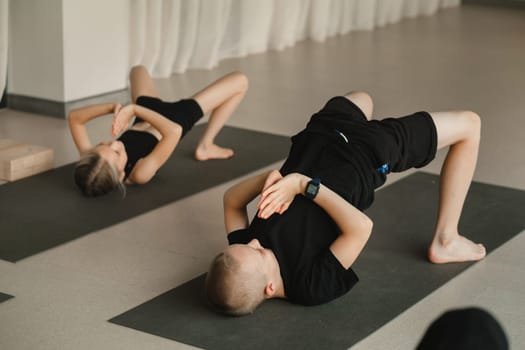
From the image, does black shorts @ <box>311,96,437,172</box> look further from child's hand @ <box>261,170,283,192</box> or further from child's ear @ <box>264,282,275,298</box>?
child's ear @ <box>264,282,275,298</box>

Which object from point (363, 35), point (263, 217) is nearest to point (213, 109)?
point (263, 217)

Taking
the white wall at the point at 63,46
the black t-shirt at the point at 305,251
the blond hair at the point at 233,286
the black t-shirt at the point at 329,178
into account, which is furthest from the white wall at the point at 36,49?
the blond hair at the point at 233,286

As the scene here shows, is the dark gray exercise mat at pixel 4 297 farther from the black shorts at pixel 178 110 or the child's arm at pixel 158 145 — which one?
the black shorts at pixel 178 110

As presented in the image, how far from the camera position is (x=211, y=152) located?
13.7ft

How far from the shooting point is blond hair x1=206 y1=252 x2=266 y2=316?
8.19 feet

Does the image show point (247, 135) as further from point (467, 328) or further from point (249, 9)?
point (467, 328)

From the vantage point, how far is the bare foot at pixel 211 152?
13.7ft

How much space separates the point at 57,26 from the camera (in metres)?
4.75

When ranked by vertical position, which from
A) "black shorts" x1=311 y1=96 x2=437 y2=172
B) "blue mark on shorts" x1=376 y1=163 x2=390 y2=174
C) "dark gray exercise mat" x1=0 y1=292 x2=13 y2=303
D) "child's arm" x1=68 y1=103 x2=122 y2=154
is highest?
"black shorts" x1=311 y1=96 x2=437 y2=172

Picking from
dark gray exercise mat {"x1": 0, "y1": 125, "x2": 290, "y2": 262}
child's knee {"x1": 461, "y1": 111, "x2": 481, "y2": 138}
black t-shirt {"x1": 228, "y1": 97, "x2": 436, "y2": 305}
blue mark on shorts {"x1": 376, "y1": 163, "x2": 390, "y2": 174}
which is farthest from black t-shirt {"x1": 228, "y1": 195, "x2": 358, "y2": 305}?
dark gray exercise mat {"x1": 0, "y1": 125, "x2": 290, "y2": 262}

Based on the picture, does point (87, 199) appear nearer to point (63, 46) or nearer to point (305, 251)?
point (305, 251)

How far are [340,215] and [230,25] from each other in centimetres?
409

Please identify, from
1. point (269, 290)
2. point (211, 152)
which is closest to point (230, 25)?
point (211, 152)

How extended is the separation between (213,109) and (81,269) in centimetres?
135
